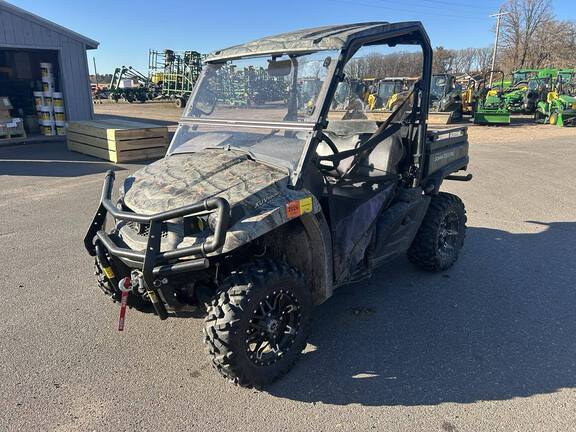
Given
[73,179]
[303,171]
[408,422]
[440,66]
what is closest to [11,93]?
[73,179]

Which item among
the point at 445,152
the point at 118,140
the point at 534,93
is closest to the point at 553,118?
the point at 534,93

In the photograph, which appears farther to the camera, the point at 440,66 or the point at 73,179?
the point at 440,66

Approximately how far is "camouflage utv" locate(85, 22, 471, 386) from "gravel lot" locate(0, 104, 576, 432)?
0.31 m

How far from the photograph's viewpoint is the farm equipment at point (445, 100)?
20.2 meters

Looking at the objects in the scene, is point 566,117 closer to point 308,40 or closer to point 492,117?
point 492,117

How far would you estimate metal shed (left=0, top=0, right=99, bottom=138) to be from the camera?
1237cm

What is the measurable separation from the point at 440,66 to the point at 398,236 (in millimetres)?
21103

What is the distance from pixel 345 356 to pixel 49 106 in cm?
1427

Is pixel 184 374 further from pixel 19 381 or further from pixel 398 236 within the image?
pixel 398 236

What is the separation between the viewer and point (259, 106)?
3.44 m

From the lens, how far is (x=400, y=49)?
3.91 m

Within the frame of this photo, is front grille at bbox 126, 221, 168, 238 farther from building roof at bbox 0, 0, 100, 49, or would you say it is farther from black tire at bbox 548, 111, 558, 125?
black tire at bbox 548, 111, 558, 125

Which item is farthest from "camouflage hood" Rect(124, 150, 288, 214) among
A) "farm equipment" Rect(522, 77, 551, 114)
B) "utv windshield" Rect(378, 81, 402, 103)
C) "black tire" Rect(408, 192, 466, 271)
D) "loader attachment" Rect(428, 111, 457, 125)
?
"farm equipment" Rect(522, 77, 551, 114)

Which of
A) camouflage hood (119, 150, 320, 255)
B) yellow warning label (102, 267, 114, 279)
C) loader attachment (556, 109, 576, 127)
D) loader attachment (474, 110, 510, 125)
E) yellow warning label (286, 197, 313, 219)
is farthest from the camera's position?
loader attachment (474, 110, 510, 125)
